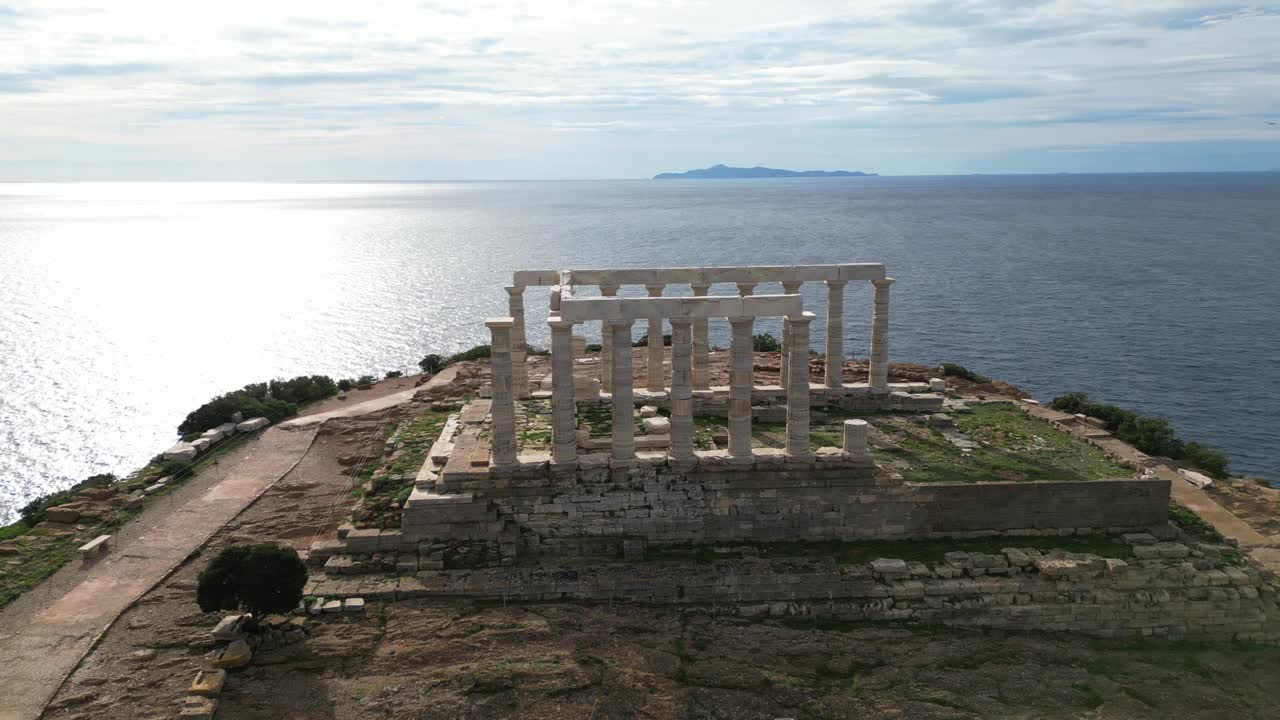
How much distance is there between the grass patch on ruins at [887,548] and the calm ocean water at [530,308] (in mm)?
19859

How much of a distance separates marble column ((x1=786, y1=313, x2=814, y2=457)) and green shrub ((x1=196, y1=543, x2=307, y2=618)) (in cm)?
1279

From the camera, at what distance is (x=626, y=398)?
23.3m

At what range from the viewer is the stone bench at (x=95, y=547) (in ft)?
76.1

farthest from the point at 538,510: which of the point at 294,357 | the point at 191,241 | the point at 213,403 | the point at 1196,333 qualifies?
the point at 191,241

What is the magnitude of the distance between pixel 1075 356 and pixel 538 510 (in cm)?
4663

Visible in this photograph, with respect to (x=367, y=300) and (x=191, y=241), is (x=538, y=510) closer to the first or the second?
(x=367, y=300)

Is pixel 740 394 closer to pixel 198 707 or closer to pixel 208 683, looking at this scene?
pixel 208 683

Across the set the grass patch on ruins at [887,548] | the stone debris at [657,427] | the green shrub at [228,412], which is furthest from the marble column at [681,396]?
the green shrub at [228,412]

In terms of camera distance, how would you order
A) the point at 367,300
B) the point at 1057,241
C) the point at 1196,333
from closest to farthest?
1. the point at 1196,333
2. the point at 367,300
3. the point at 1057,241

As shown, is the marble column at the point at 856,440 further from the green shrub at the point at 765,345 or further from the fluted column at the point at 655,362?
the green shrub at the point at 765,345

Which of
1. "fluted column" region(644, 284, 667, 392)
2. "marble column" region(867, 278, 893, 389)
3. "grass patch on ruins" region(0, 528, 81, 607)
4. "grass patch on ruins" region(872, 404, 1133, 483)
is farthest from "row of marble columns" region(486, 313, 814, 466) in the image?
"grass patch on ruins" region(0, 528, 81, 607)

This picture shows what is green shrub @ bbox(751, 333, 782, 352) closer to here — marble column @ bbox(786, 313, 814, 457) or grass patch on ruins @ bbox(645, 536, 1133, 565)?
marble column @ bbox(786, 313, 814, 457)

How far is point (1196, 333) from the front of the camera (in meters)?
62.8

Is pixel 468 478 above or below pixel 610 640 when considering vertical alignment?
above
